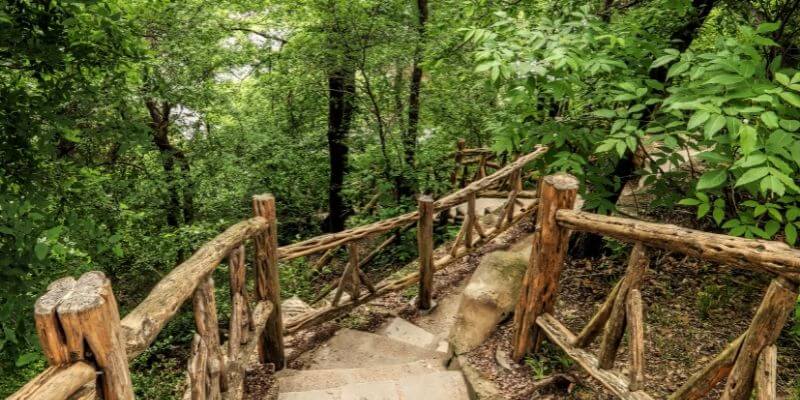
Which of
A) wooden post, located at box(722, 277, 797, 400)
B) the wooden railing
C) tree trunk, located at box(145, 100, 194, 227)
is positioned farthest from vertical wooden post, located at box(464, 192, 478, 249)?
tree trunk, located at box(145, 100, 194, 227)

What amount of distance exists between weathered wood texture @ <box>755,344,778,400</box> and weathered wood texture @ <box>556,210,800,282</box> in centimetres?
32

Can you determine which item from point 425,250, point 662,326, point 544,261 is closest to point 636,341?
point 544,261

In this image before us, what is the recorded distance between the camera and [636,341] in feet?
7.83

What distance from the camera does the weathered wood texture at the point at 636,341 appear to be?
7.82 ft

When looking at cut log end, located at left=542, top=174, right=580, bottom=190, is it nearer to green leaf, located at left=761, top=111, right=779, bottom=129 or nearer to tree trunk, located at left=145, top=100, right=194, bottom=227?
green leaf, located at left=761, top=111, right=779, bottom=129

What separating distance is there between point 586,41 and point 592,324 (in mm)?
1763

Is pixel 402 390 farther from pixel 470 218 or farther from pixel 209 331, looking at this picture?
pixel 470 218

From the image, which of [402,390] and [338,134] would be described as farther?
[338,134]

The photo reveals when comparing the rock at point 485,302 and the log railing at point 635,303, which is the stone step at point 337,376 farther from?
the log railing at point 635,303

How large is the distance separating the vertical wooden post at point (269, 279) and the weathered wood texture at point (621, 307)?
2.34 metres

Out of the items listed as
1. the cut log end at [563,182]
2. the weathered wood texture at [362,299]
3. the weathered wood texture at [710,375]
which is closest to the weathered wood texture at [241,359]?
the weathered wood texture at [362,299]

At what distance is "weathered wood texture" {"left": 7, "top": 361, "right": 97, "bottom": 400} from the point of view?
47.4 inches

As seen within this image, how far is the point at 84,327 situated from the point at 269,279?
230 centimetres

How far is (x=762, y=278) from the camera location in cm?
411
